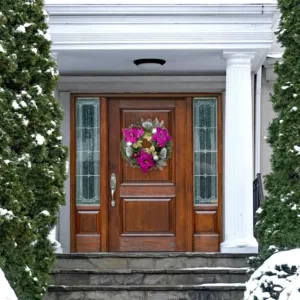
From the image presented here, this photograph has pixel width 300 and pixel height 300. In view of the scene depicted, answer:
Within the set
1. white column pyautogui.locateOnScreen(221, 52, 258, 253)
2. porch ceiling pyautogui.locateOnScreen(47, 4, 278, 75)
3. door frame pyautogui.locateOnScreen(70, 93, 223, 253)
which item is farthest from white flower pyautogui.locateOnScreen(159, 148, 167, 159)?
porch ceiling pyautogui.locateOnScreen(47, 4, 278, 75)

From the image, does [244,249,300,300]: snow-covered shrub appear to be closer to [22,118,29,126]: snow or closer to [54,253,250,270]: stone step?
[22,118,29,126]: snow

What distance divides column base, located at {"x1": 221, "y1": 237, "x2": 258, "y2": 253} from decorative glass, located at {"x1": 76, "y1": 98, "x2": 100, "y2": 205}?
7.13ft

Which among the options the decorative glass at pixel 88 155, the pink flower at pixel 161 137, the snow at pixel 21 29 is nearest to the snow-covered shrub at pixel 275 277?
the snow at pixel 21 29

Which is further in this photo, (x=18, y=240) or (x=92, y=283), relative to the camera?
(x=92, y=283)

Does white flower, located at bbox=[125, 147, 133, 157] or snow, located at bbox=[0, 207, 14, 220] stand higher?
white flower, located at bbox=[125, 147, 133, 157]

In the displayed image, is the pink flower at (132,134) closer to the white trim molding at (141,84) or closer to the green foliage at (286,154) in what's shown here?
the white trim molding at (141,84)

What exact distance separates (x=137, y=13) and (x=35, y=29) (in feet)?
5.26

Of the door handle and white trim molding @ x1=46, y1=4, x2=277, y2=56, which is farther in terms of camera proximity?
the door handle

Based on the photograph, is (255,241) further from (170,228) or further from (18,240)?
(18,240)

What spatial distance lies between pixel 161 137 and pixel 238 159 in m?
1.60

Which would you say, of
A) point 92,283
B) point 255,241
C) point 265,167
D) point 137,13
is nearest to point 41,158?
point 92,283

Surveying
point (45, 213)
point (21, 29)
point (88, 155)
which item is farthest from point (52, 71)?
point (88, 155)

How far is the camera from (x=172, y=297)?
801cm

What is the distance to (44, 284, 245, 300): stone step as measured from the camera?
26.2 ft
